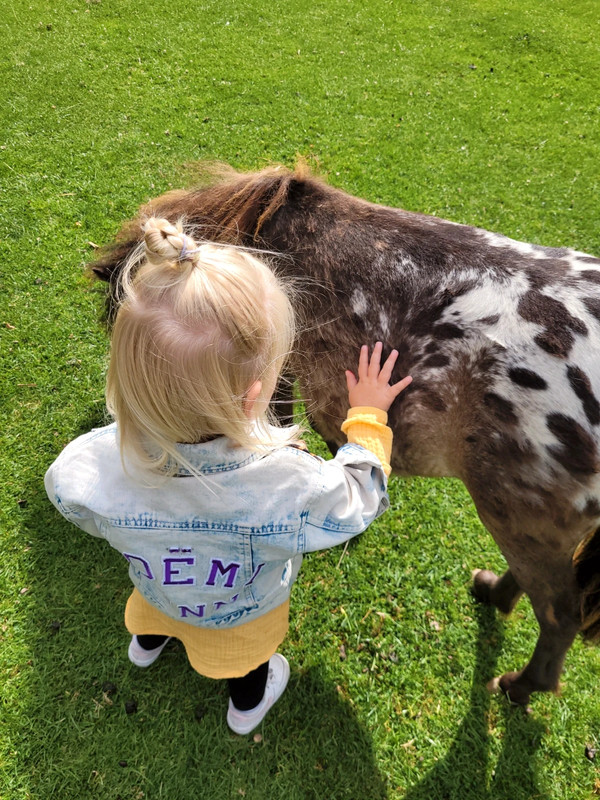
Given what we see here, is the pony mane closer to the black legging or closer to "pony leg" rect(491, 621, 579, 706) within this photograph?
the black legging

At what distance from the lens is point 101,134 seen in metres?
5.16

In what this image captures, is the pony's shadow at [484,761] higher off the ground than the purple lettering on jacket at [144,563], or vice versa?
the purple lettering on jacket at [144,563]

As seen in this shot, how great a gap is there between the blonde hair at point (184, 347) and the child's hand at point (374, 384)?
582mm

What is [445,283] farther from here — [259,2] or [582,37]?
[582,37]

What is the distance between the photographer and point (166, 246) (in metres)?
1.20

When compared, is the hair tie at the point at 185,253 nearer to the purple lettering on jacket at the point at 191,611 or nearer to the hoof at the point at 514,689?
the purple lettering on jacket at the point at 191,611

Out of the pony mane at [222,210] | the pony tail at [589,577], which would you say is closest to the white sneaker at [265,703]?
the pony tail at [589,577]

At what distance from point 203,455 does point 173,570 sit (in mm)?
416

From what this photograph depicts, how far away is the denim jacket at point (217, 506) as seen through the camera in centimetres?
136

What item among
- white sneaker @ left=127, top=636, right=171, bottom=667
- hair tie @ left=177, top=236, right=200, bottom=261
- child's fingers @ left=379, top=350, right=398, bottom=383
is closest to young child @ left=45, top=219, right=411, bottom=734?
hair tie @ left=177, top=236, right=200, bottom=261

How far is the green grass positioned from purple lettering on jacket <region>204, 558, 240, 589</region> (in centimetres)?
129

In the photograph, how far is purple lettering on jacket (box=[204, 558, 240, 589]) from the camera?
1.49 metres

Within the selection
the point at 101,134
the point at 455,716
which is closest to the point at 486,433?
the point at 455,716

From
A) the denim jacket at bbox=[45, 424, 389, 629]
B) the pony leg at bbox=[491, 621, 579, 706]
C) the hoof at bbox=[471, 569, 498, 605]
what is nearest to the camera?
the denim jacket at bbox=[45, 424, 389, 629]
